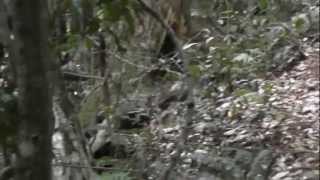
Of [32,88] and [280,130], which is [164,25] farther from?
[280,130]

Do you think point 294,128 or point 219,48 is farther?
point 219,48

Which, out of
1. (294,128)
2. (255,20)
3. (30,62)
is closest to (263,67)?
(255,20)

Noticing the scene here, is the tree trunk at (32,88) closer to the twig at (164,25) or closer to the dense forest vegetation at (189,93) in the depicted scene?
the dense forest vegetation at (189,93)

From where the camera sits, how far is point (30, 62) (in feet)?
3.23

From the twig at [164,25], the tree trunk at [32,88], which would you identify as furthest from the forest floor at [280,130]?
the tree trunk at [32,88]

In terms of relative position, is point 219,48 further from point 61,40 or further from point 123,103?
point 61,40

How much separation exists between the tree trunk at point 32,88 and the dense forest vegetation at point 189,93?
0.66 meters

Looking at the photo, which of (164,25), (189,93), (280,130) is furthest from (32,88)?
(280,130)

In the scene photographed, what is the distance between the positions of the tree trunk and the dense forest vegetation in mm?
664

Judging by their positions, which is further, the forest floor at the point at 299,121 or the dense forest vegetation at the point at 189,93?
the forest floor at the point at 299,121

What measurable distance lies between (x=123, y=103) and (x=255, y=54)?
111cm

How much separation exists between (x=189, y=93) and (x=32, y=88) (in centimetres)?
98

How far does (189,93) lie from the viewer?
1929 millimetres

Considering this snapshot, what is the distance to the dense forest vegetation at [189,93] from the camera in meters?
2.25
